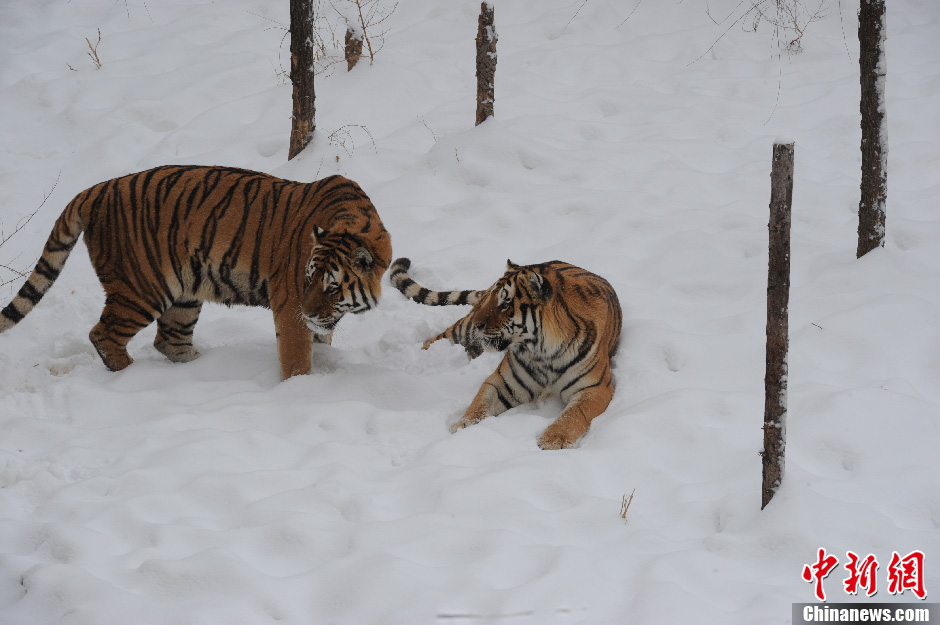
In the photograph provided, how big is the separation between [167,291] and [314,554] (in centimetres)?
241

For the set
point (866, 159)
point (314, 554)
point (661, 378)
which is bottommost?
point (661, 378)

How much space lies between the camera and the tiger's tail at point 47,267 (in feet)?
15.3

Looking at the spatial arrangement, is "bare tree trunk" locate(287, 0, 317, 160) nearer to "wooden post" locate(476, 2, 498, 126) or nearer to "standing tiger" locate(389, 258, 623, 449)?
"wooden post" locate(476, 2, 498, 126)

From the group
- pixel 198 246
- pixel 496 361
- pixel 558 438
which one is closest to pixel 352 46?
pixel 198 246

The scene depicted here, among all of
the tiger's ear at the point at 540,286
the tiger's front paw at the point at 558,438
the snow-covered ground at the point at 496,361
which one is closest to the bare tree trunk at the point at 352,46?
the snow-covered ground at the point at 496,361

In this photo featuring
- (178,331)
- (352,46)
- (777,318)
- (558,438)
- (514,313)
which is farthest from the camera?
(352,46)

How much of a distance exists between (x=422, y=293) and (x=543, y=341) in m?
1.21

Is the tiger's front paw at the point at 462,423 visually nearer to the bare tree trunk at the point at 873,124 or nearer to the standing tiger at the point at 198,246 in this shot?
the standing tiger at the point at 198,246

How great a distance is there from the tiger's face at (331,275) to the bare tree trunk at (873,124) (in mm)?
3084

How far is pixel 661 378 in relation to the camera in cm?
448

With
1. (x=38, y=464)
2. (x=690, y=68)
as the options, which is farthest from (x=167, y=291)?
(x=690, y=68)

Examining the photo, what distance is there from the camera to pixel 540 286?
14.0ft

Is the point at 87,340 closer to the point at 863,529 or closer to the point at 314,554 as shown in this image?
the point at 314,554

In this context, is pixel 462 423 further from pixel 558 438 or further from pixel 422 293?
pixel 422 293
